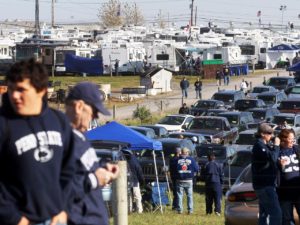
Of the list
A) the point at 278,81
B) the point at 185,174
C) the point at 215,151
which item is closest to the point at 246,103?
the point at 278,81

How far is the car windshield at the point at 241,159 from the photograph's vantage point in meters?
24.3

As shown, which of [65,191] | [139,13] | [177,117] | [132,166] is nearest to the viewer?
[65,191]

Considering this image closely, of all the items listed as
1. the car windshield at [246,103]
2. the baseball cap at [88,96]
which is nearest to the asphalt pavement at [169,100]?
the car windshield at [246,103]

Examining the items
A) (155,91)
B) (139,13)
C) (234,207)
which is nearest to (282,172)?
(234,207)

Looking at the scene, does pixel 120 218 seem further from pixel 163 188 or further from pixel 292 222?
pixel 163 188

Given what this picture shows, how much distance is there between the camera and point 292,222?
34.3 feet

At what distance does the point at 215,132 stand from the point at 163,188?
42.6ft

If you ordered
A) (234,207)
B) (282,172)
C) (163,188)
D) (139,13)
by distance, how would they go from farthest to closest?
(139,13), (163,188), (234,207), (282,172)

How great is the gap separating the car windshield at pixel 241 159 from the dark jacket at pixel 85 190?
62.0ft

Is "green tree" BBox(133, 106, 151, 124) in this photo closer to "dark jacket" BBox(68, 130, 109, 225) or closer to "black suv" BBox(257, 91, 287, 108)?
"black suv" BBox(257, 91, 287, 108)

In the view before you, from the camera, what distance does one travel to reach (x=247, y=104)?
4138cm

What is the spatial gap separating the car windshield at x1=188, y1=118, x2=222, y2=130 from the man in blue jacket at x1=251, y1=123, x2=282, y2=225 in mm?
22838

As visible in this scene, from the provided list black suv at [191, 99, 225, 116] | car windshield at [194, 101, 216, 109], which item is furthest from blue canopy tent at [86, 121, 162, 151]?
car windshield at [194, 101, 216, 109]

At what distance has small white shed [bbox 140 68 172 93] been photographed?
56.8 meters
